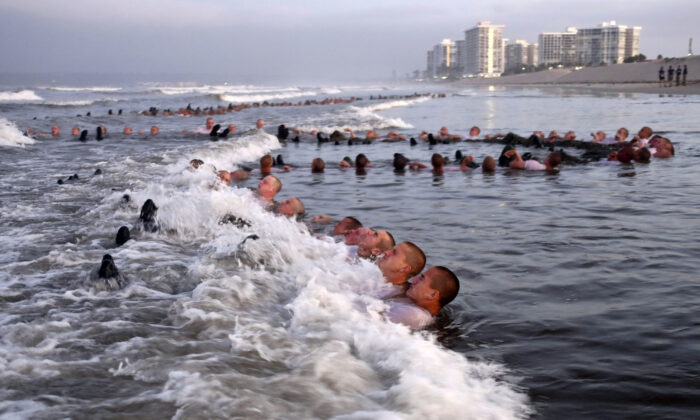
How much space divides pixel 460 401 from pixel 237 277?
8.77 feet

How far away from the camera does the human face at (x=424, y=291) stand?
4945mm

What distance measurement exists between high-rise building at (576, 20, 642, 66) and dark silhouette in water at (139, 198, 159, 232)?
7782 inches

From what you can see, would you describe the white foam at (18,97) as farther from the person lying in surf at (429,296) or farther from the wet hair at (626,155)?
the person lying in surf at (429,296)

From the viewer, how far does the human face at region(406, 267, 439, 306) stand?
495 cm

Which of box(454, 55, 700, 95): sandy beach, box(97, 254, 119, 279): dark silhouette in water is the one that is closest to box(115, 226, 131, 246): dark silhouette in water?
box(97, 254, 119, 279): dark silhouette in water

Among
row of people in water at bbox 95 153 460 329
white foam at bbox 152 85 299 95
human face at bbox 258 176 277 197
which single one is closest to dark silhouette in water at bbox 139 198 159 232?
row of people in water at bbox 95 153 460 329

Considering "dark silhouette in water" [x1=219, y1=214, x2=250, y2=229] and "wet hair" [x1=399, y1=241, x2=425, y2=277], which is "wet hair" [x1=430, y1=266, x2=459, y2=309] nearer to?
"wet hair" [x1=399, y1=241, x2=425, y2=277]

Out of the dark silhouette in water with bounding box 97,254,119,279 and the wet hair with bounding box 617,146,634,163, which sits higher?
the wet hair with bounding box 617,146,634,163

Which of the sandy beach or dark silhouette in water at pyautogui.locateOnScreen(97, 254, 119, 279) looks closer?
dark silhouette in water at pyautogui.locateOnScreen(97, 254, 119, 279)

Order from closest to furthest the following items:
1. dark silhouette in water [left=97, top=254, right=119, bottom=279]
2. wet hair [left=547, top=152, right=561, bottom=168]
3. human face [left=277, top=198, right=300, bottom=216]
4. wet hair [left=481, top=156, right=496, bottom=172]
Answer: dark silhouette in water [left=97, top=254, right=119, bottom=279]
human face [left=277, top=198, right=300, bottom=216]
wet hair [left=547, top=152, right=561, bottom=168]
wet hair [left=481, top=156, right=496, bottom=172]

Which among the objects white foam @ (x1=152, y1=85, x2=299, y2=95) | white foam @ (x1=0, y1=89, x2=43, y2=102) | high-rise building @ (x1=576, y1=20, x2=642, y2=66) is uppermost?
high-rise building @ (x1=576, y1=20, x2=642, y2=66)

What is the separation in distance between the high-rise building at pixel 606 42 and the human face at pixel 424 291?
19867 centimetres

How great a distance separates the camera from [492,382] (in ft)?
12.0

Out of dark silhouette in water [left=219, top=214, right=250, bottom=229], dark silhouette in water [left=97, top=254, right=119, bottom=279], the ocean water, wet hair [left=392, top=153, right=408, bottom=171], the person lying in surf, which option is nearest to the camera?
the ocean water
